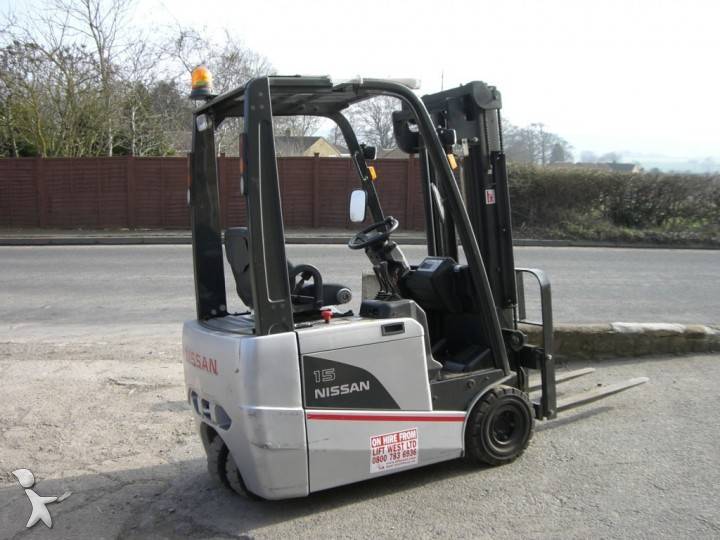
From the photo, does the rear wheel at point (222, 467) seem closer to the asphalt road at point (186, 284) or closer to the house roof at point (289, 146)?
the asphalt road at point (186, 284)

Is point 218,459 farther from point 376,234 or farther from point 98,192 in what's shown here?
point 98,192

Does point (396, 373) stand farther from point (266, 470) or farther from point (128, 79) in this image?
point (128, 79)

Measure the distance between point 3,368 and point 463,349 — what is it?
452 cm

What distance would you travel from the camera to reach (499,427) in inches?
179

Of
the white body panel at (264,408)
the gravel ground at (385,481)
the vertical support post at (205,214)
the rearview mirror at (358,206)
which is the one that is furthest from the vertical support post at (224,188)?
the white body panel at (264,408)

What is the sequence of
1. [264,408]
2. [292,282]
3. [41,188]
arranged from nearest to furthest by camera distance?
[264,408] → [292,282] → [41,188]

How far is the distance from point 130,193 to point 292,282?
20805mm

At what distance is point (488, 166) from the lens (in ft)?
15.7

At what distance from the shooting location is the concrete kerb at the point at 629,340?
6.96 meters

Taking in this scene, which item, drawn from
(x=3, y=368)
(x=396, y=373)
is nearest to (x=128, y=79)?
(x=3, y=368)

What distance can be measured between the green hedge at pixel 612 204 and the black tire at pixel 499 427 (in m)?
16.7

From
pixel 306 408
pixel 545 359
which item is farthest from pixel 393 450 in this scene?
pixel 545 359

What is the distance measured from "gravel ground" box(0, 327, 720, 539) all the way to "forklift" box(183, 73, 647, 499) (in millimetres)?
200

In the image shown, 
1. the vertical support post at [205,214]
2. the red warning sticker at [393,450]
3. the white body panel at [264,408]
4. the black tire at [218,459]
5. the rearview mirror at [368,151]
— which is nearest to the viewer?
the white body panel at [264,408]
